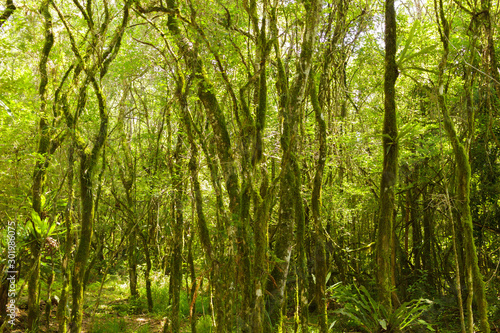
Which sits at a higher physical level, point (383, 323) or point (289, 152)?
point (289, 152)

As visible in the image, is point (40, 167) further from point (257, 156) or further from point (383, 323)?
point (383, 323)

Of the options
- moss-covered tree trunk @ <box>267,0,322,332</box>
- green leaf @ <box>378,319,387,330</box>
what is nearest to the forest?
moss-covered tree trunk @ <box>267,0,322,332</box>

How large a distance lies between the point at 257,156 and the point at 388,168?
1.62 meters

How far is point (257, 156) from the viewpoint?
314cm

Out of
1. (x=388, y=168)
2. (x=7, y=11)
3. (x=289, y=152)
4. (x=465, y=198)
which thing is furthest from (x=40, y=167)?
(x=465, y=198)

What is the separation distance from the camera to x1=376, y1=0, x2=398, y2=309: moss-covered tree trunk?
3889 mm

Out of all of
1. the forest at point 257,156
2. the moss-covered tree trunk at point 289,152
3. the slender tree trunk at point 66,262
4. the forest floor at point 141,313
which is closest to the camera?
the moss-covered tree trunk at point 289,152

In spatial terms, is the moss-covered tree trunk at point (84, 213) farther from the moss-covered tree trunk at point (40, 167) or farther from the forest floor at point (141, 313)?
the moss-covered tree trunk at point (40, 167)

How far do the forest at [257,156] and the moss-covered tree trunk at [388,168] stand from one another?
0.02 meters

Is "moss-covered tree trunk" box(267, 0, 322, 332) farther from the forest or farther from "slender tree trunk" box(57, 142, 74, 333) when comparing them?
"slender tree trunk" box(57, 142, 74, 333)

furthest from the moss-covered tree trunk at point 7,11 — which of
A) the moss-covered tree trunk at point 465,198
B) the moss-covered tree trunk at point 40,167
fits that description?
the moss-covered tree trunk at point 465,198

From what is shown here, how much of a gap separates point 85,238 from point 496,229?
22.0 ft

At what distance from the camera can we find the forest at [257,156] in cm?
339

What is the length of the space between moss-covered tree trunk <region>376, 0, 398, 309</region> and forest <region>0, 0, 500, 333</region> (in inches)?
0.6
